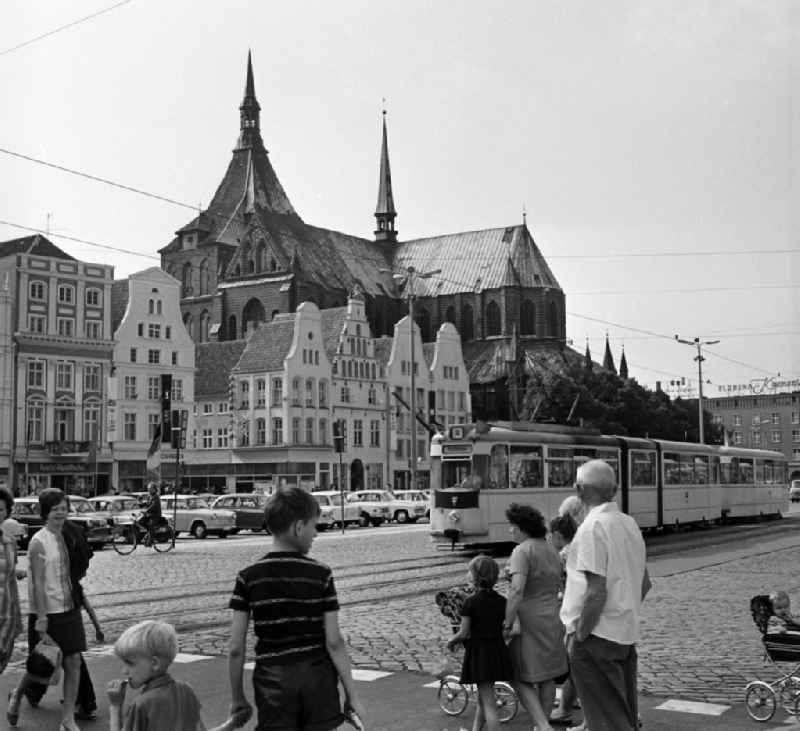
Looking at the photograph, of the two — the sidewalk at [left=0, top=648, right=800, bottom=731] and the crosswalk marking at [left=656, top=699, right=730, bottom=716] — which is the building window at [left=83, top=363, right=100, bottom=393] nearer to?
the sidewalk at [left=0, top=648, right=800, bottom=731]

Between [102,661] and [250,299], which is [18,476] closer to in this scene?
[250,299]

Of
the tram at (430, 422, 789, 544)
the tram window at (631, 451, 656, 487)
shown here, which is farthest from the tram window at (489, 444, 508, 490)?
the tram window at (631, 451, 656, 487)

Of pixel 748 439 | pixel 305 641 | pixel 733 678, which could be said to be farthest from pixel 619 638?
pixel 748 439

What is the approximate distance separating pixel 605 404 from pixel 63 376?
131ft

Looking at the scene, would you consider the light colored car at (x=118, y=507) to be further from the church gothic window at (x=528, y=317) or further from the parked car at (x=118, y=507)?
the church gothic window at (x=528, y=317)

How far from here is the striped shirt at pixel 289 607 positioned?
479cm

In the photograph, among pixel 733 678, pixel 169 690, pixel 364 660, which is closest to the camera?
pixel 169 690

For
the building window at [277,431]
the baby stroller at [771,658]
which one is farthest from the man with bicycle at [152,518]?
the building window at [277,431]

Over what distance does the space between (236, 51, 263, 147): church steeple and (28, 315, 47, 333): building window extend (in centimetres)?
6143

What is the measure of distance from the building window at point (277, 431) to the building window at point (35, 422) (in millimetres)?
17705

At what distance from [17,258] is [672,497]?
38200 mm

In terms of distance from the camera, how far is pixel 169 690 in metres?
4.38

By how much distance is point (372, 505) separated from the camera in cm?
4744

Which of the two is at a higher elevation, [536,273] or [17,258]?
[536,273]
